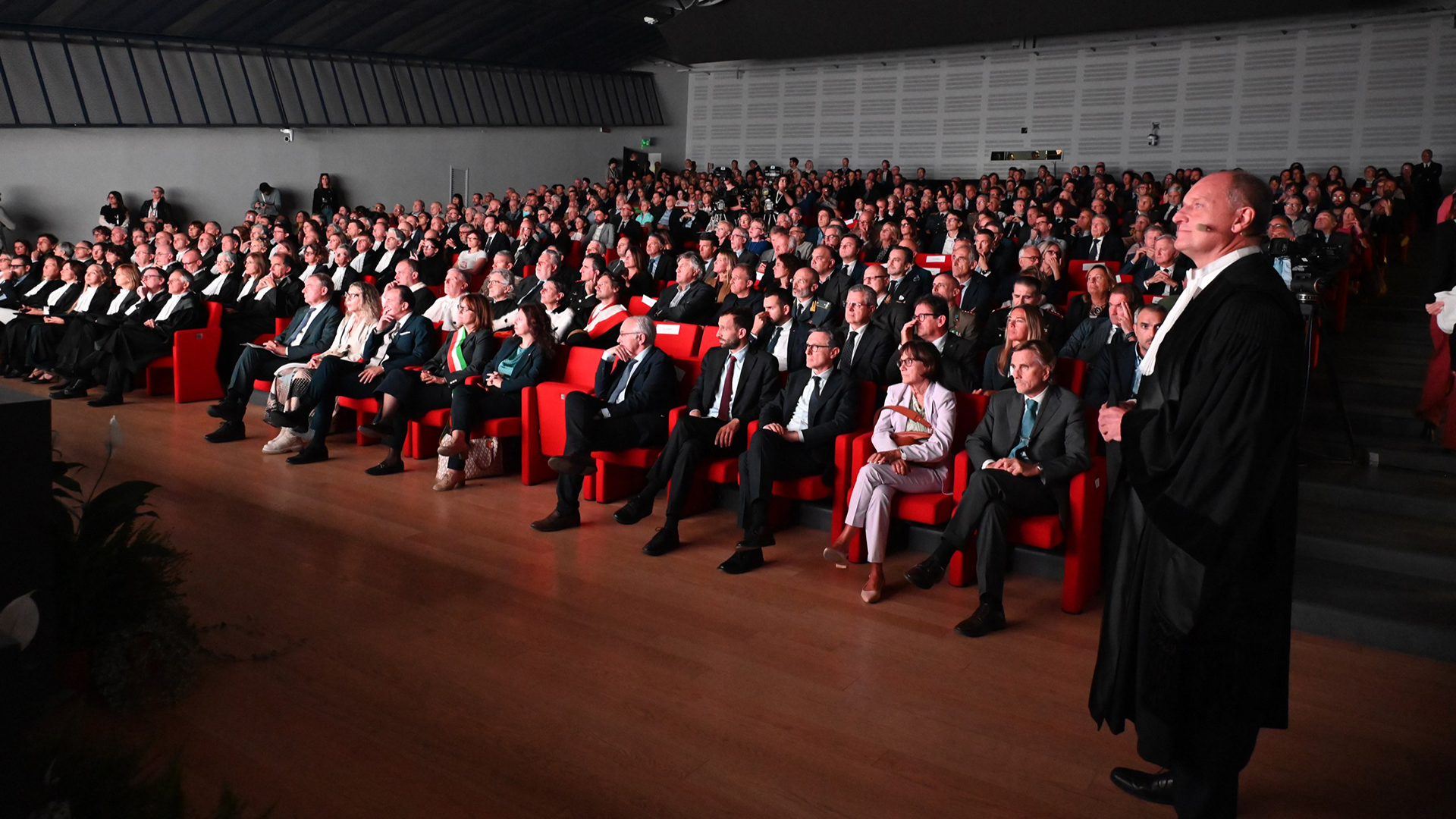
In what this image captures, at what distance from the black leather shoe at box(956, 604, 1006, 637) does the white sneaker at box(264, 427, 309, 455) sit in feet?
13.6

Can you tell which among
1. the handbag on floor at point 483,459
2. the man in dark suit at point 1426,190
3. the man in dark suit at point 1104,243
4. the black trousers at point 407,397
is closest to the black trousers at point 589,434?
the handbag on floor at point 483,459

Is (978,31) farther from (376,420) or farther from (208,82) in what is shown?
(376,420)

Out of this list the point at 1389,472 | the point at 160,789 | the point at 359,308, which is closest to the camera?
the point at 160,789

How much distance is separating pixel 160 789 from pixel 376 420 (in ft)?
13.5

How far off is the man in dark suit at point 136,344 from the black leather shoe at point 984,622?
6.40 m

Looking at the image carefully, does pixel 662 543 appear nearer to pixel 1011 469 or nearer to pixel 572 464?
pixel 572 464

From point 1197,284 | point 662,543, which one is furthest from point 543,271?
point 1197,284

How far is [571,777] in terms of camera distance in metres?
2.36

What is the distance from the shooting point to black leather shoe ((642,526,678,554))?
4141 mm

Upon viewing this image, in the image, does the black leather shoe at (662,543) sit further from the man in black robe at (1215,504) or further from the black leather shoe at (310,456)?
the black leather shoe at (310,456)

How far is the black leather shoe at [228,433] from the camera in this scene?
5.99m

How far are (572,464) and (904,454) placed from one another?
1.49 m

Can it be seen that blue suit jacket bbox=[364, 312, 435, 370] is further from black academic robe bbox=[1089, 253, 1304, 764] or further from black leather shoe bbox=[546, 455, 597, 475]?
black academic robe bbox=[1089, 253, 1304, 764]

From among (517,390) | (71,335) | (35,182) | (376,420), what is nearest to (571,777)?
(517,390)
